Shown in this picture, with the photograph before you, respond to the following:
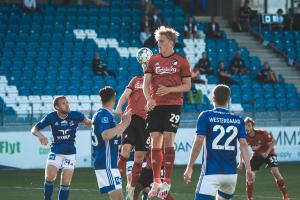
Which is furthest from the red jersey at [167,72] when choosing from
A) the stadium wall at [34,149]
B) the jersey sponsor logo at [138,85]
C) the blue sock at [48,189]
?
the stadium wall at [34,149]

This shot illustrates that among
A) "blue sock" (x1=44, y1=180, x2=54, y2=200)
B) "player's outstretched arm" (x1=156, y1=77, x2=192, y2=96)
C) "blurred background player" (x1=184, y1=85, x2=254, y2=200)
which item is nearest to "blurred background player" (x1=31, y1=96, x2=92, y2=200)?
"blue sock" (x1=44, y1=180, x2=54, y2=200)

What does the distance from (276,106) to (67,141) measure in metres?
18.1

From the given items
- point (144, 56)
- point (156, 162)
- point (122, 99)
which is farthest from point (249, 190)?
point (144, 56)

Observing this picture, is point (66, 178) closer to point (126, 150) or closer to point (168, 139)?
point (126, 150)

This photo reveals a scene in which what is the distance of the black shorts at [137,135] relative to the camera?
51.5 feet

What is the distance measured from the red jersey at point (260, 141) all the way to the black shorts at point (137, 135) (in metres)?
3.94

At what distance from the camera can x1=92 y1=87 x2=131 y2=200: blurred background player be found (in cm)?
1311

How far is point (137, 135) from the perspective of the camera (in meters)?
15.7

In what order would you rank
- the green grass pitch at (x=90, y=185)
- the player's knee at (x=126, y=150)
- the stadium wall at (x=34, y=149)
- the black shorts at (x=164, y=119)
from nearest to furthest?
the black shorts at (x=164, y=119), the player's knee at (x=126, y=150), the green grass pitch at (x=90, y=185), the stadium wall at (x=34, y=149)

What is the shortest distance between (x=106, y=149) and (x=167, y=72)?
66.5 inches

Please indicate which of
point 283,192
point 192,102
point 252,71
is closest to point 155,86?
point 283,192

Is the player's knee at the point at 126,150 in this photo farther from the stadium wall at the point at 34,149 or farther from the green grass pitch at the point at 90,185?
the stadium wall at the point at 34,149

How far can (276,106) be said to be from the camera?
1303 inches

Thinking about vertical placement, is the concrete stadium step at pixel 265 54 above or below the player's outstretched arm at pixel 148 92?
below
